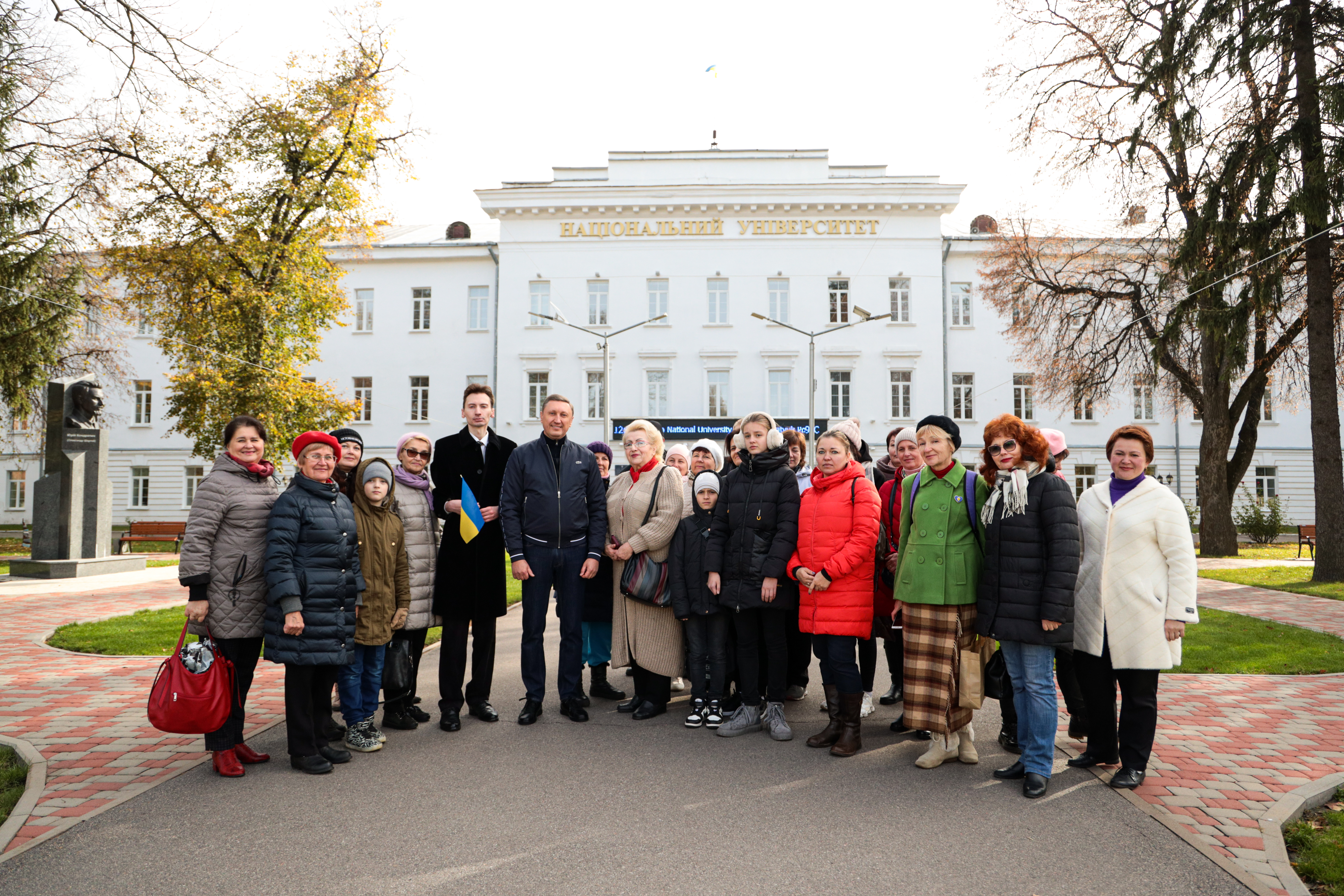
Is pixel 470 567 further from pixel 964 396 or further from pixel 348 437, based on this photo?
pixel 964 396

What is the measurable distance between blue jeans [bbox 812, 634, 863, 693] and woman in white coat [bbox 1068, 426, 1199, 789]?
1.34 m

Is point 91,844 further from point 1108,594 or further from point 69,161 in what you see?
point 69,161

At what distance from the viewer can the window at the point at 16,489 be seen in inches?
1784

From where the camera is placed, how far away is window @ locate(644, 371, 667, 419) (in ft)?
131

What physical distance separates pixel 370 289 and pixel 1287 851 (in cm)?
4337

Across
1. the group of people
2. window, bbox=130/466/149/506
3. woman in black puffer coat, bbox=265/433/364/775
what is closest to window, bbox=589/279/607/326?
window, bbox=130/466/149/506

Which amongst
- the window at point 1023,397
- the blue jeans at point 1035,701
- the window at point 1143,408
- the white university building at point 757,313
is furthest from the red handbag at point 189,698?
the window at point 1143,408

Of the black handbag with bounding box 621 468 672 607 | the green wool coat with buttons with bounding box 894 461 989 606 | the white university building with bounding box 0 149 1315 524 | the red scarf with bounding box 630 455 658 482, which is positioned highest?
the white university building with bounding box 0 149 1315 524

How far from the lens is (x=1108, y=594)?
518 cm

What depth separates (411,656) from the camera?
6395 millimetres

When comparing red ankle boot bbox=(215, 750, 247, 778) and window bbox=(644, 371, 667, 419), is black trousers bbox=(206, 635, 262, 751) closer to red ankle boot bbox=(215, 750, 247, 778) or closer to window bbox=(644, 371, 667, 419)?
red ankle boot bbox=(215, 750, 247, 778)

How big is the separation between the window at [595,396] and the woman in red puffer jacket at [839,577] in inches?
1338

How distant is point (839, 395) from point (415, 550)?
115ft

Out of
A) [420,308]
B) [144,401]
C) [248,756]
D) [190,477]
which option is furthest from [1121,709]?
[144,401]
